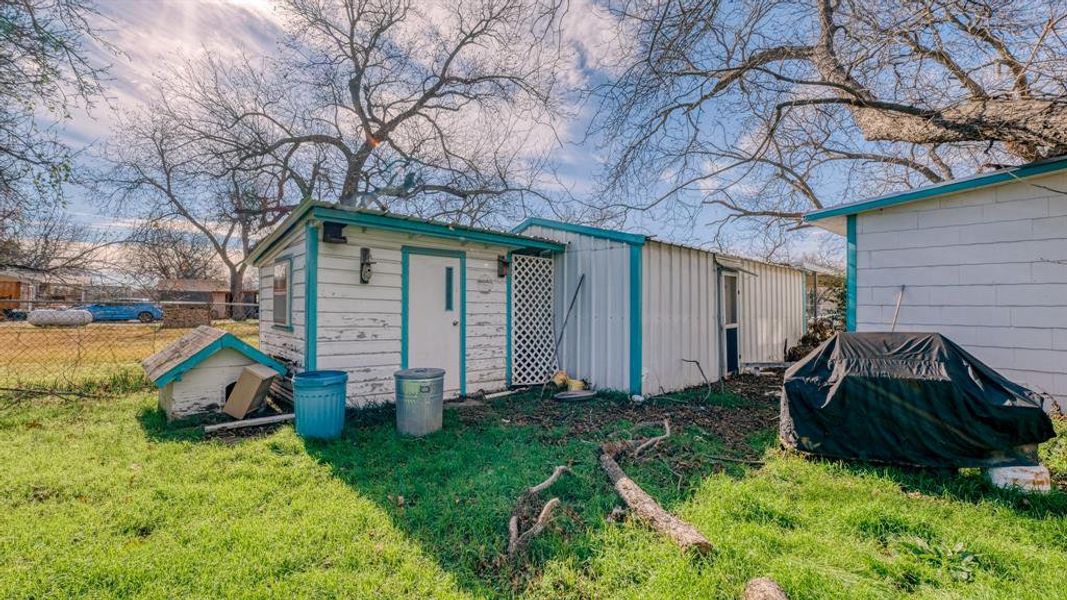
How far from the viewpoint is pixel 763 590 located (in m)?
1.91

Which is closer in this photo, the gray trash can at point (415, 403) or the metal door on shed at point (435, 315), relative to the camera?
the gray trash can at point (415, 403)

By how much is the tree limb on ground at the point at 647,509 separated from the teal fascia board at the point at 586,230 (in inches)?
125

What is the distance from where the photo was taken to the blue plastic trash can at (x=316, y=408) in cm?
422

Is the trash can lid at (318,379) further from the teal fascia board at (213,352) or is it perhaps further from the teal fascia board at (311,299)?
the teal fascia board at (213,352)

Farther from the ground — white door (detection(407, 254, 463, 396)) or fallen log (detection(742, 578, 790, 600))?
white door (detection(407, 254, 463, 396))

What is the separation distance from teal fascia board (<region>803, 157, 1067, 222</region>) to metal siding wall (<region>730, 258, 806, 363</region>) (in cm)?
255

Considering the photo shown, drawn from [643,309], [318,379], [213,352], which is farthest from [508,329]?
[213,352]

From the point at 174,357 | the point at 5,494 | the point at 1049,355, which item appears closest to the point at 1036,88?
the point at 1049,355

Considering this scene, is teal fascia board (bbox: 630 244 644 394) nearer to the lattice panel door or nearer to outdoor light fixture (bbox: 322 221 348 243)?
the lattice panel door

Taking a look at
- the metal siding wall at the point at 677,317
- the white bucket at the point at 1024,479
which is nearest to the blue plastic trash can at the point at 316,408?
the metal siding wall at the point at 677,317

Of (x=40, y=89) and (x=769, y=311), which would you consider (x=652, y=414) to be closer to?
(x=769, y=311)

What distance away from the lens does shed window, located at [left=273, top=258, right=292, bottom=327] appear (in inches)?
228

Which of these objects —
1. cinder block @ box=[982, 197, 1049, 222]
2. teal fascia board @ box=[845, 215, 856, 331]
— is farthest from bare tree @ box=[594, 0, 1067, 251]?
teal fascia board @ box=[845, 215, 856, 331]

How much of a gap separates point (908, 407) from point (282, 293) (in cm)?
716
